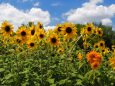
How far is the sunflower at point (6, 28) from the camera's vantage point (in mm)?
12484

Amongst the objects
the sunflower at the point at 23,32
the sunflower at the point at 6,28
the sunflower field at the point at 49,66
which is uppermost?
the sunflower at the point at 6,28

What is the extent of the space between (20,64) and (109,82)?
245 cm

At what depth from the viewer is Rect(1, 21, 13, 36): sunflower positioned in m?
12.5

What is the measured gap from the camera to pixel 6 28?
498 inches

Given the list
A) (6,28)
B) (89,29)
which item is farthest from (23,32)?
(89,29)

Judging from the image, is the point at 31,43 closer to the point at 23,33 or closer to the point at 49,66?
the point at 23,33

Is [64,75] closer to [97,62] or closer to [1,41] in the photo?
[97,62]

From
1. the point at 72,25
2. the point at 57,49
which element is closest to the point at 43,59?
the point at 72,25

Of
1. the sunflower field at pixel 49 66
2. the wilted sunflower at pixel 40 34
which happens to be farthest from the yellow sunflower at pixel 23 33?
the wilted sunflower at pixel 40 34

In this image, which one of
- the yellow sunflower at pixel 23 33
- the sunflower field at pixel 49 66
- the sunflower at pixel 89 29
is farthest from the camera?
the sunflower at pixel 89 29

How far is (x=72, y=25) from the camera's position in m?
12.2

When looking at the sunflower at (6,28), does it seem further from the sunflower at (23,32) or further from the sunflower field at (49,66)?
the sunflower at (23,32)

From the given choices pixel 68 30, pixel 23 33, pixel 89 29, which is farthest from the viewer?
pixel 89 29

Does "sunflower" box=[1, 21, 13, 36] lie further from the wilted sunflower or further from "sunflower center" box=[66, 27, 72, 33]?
"sunflower center" box=[66, 27, 72, 33]
